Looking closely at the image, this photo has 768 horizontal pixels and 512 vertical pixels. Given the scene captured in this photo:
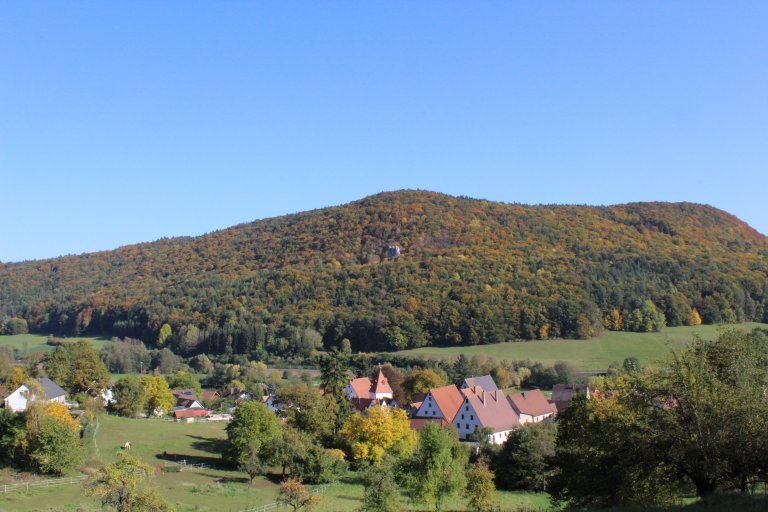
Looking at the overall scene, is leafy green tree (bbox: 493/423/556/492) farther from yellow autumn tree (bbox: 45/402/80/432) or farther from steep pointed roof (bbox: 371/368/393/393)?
steep pointed roof (bbox: 371/368/393/393)

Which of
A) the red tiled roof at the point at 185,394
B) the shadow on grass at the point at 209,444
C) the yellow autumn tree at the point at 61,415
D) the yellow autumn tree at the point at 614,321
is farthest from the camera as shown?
the yellow autumn tree at the point at 614,321

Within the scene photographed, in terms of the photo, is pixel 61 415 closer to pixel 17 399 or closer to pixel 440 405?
pixel 17 399

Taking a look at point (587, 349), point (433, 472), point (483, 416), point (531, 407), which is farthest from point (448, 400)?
point (587, 349)

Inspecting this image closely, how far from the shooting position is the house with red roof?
62.8 meters

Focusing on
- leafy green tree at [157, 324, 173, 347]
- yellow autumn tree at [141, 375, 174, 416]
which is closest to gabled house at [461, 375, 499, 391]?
yellow autumn tree at [141, 375, 174, 416]

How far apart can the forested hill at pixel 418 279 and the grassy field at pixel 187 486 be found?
59.7m

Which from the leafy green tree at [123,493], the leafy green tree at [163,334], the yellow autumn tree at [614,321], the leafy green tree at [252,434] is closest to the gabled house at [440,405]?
the leafy green tree at [252,434]

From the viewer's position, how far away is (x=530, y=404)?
64438mm

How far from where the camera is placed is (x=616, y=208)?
183 meters

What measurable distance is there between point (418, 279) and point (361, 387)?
60.3 m

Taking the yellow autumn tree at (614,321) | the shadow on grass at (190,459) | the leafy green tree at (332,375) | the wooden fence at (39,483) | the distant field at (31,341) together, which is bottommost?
the shadow on grass at (190,459)

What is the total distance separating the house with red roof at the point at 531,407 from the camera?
6278cm

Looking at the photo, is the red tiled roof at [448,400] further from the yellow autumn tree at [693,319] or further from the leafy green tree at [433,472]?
the yellow autumn tree at [693,319]

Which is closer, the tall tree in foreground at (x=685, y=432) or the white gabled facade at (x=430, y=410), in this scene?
the tall tree in foreground at (x=685, y=432)
